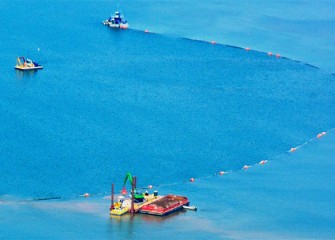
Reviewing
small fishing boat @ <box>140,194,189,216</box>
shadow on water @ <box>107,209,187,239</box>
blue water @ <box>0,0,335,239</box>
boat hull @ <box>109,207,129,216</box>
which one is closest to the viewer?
shadow on water @ <box>107,209,187,239</box>

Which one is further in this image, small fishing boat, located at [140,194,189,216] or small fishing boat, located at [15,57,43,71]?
small fishing boat, located at [15,57,43,71]

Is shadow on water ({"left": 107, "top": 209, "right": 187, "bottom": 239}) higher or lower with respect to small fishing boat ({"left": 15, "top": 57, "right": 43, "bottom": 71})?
lower

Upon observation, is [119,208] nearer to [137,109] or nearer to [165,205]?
[165,205]

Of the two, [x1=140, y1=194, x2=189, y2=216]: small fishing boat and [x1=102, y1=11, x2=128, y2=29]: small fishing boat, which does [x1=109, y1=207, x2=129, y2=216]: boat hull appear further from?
[x1=102, y1=11, x2=128, y2=29]: small fishing boat

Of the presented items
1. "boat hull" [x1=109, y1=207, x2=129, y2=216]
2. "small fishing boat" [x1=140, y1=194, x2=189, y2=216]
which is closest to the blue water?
"boat hull" [x1=109, y1=207, x2=129, y2=216]

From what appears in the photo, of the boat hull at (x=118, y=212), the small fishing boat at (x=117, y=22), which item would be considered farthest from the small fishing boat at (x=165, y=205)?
the small fishing boat at (x=117, y=22)

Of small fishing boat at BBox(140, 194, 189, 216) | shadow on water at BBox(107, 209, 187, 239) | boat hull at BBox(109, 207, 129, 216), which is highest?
small fishing boat at BBox(140, 194, 189, 216)

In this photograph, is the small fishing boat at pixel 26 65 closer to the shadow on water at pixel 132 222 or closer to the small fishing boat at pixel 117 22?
the small fishing boat at pixel 117 22

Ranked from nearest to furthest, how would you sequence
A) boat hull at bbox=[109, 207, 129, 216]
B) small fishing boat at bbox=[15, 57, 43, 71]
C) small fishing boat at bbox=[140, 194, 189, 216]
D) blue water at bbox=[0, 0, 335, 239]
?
boat hull at bbox=[109, 207, 129, 216], small fishing boat at bbox=[140, 194, 189, 216], blue water at bbox=[0, 0, 335, 239], small fishing boat at bbox=[15, 57, 43, 71]

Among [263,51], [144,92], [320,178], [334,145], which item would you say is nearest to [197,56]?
[263,51]
